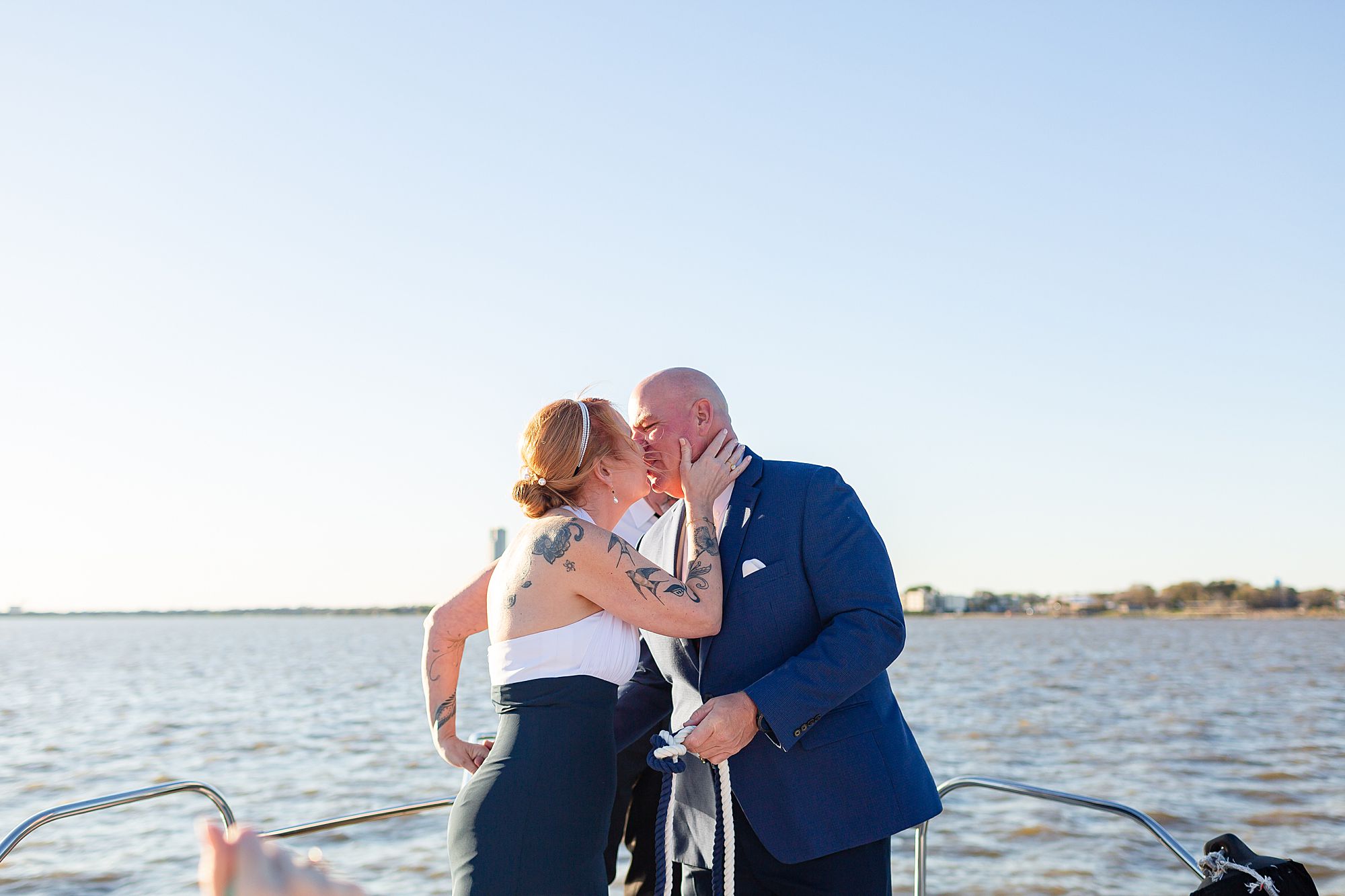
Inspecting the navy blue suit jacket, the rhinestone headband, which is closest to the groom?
the navy blue suit jacket

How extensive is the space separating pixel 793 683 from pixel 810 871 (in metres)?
0.54

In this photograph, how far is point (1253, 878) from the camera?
8.47ft

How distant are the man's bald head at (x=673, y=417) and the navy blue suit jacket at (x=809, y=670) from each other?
0.18 metres

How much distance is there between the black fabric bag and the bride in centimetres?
145

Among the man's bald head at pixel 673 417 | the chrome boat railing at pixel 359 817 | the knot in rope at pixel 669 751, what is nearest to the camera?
the knot in rope at pixel 669 751

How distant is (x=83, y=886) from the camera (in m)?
7.75

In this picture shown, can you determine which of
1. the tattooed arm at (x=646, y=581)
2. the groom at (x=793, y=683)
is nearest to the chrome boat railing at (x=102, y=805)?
the tattooed arm at (x=646, y=581)

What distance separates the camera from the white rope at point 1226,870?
8.40 feet

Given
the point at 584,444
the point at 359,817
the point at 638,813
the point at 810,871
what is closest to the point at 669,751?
the point at 810,871

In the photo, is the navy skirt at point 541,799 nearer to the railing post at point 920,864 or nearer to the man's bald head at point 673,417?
the man's bald head at point 673,417

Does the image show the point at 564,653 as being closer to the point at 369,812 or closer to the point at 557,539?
the point at 557,539

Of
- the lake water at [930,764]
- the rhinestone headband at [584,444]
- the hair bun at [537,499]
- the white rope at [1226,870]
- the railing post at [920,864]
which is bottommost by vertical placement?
the lake water at [930,764]

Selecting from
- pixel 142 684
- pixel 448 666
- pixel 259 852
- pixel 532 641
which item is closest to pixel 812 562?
pixel 532 641

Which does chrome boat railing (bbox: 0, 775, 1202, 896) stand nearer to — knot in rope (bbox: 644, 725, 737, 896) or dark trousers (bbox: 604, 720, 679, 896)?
dark trousers (bbox: 604, 720, 679, 896)
